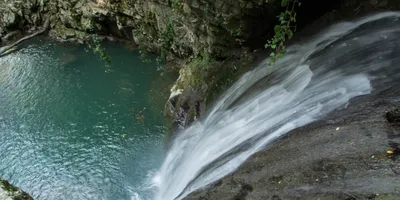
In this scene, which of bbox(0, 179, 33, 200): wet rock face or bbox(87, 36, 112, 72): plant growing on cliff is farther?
bbox(87, 36, 112, 72): plant growing on cliff

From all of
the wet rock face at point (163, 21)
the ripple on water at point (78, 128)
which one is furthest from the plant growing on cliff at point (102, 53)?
the wet rock face at point (163, 21)

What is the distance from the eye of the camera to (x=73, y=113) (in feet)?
34.2

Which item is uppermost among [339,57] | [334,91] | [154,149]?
[154,149]

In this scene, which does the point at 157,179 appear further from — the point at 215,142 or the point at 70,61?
the point at 70,61

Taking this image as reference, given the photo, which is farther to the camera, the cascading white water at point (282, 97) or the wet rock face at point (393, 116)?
the cascading white water at point (282, 97)

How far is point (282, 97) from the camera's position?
5938mm

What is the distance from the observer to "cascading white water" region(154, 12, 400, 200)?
202 inches

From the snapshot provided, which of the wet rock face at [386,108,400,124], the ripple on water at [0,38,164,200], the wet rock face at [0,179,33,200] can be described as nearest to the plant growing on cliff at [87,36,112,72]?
the ripple on water at [0,38,164,200]

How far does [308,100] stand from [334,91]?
0.41 metres

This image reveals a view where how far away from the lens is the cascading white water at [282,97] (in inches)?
202

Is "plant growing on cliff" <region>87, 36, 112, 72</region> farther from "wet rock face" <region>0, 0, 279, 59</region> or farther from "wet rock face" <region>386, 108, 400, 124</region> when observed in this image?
"wet rock face" <region>386, 108, 400, 124</region>

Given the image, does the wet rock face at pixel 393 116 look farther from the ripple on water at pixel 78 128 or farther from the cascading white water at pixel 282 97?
the ripple on water at pixel 78 128

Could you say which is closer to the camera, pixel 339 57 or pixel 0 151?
pixel 339 57

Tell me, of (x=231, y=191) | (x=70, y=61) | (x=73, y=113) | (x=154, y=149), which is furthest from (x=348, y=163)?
(x=70, y=61)
